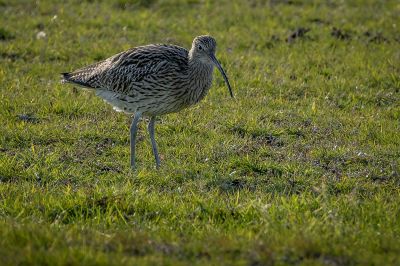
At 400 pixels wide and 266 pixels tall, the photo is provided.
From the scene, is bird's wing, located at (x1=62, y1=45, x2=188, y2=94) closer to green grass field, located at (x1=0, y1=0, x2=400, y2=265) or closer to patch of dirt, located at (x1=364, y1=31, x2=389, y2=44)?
green grass field, located at (x1=0, y1=0, x2=400, y2=265)

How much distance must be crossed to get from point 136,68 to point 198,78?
84cm

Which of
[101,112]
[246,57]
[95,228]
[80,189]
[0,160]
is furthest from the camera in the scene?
[246,57]

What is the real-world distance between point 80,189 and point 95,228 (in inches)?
42.2

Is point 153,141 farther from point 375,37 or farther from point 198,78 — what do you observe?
point 375,37

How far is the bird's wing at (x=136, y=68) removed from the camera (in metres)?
10.1

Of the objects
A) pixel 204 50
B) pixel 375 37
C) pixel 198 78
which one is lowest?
pixel 375 37

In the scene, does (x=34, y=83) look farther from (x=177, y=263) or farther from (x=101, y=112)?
(x=177, y=263)

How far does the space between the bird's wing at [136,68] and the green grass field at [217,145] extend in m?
0.69

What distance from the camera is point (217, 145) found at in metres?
10.2

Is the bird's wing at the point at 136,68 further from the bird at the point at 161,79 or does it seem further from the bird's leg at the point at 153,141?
the bird's leg at the point at 153,141

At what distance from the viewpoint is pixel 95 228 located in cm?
733

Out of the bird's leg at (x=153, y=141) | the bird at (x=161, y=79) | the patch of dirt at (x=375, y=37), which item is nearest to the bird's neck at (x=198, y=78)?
the bird at (x=161, y=79)

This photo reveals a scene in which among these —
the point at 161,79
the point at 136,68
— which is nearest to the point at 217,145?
the point at 161,79

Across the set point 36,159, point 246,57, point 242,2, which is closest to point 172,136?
point 36,159
